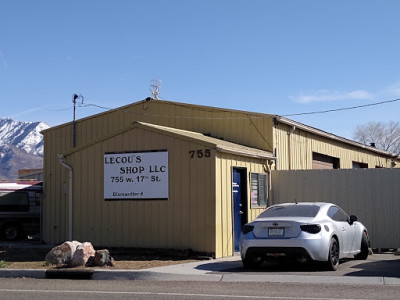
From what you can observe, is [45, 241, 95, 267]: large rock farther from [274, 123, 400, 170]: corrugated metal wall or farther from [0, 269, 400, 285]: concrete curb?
[274, 123, 400, 170]: corrugated metal wall

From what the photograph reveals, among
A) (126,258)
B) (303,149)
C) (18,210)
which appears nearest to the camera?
(126,258)

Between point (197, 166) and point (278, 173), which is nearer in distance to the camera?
point (197, 166)

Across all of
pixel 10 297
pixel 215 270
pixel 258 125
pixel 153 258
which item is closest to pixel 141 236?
pixel 153 258

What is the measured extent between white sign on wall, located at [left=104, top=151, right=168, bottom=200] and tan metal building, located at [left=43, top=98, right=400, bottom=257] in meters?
0.03

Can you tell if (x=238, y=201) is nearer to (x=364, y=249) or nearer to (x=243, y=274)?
(x=364, y=249)

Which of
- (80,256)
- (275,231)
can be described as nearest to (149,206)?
(80,256)

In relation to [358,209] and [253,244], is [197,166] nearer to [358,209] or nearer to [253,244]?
[253,244]

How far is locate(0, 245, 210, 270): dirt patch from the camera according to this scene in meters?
13.6

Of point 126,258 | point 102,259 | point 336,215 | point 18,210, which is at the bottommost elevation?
point 126,258

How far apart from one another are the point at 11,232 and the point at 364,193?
13563mm

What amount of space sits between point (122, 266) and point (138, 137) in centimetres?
440

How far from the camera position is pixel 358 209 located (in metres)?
17.5

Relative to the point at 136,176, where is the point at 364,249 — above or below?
below

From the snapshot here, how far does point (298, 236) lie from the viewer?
40.5 ft
